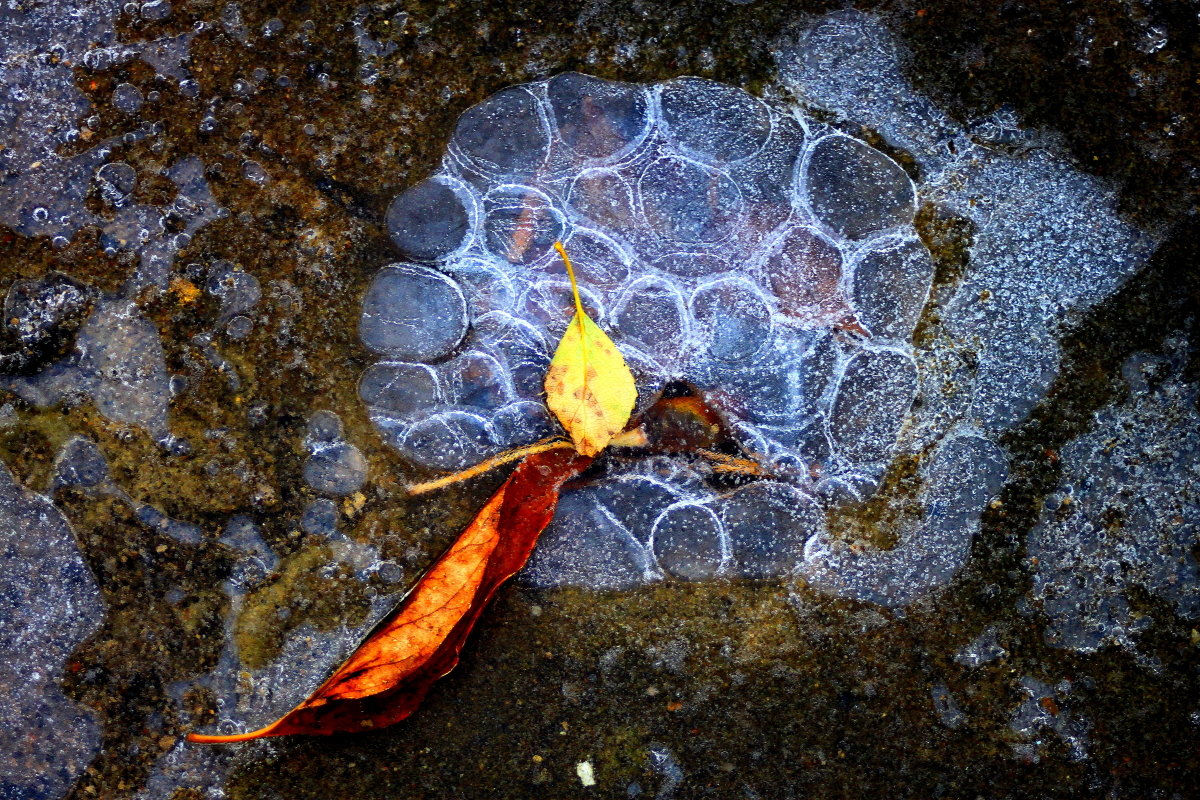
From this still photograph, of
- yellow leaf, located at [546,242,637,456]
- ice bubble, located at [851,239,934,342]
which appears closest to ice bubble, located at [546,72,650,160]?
yellow leaf, located at [546,242,637,456]

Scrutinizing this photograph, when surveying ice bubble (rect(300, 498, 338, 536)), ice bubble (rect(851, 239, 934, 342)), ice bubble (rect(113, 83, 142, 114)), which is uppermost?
ice bubble (rect(851, 239, 934, 342))

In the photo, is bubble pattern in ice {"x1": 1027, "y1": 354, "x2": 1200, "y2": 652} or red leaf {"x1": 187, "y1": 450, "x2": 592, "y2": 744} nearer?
red leaf {"x1": 187, "y1": 450, "x2": 592, "y2": 744}

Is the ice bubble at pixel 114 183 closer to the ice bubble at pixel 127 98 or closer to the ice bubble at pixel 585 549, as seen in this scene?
the ice bubble at pixel 127 98

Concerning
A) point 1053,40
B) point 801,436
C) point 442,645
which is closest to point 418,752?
point 442,645

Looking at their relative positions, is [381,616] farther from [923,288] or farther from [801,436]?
[923,288]

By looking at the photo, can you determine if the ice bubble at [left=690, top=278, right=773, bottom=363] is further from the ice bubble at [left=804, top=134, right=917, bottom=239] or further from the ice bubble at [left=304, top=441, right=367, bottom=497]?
the ice bubble at [left=304, top=441, right=367, bottom=497]

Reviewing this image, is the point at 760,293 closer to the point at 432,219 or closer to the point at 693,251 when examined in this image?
the point at 693,251

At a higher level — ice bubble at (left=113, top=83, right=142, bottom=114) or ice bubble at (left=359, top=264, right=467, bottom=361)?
ice bubble at (left=113, top=83, right=142, bottom=114)
